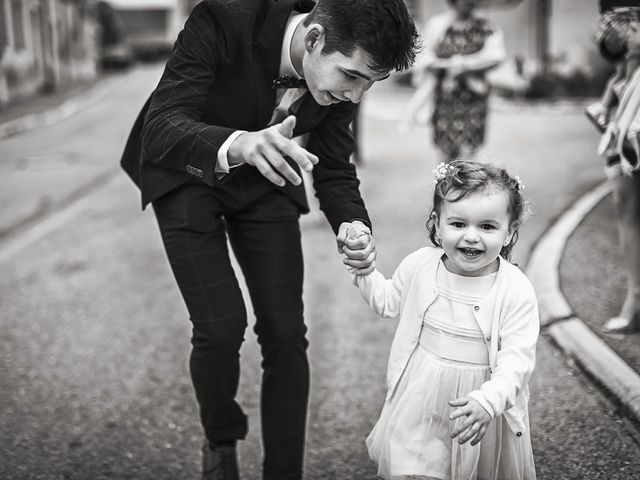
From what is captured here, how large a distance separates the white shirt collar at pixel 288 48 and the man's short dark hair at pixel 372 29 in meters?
0.22

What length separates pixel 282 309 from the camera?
2842 millimetres

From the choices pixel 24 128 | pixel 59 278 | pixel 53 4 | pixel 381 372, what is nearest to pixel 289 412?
pixel 381 372

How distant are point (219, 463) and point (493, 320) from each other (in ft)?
3.81

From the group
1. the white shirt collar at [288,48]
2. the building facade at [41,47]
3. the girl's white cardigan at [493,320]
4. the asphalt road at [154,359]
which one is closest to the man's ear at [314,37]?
the white shirt collar at [288,48]

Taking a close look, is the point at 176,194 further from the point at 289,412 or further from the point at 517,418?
the point at 517,418

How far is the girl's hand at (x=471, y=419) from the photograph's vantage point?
2.19m

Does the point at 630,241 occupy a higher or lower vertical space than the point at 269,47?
lower

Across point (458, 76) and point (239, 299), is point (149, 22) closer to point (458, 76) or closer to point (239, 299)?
point (458, 76)

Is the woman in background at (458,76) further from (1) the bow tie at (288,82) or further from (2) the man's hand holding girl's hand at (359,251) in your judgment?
(2) the man's hand holding girl's hand at (359,251)

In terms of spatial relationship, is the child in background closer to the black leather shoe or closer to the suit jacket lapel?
the suit jacket lapel

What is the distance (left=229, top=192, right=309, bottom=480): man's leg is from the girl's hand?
802 mm

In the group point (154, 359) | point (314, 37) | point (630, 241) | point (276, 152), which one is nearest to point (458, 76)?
point (630, 241)

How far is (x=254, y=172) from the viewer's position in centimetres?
284

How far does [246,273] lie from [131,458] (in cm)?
106
